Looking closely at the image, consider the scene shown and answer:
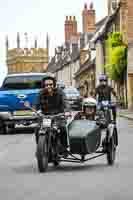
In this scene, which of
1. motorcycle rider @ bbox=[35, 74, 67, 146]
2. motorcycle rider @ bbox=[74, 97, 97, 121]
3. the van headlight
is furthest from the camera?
the van headlight

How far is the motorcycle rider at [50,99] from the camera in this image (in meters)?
13.9

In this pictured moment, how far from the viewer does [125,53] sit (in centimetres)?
6138

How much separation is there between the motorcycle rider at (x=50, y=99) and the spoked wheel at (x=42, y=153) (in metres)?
0.74

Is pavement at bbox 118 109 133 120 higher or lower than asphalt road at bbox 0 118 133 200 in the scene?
lower

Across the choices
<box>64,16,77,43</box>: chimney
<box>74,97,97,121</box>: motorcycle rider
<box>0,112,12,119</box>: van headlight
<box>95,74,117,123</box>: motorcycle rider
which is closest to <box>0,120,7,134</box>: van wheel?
<box>0,112,12,119</box>: van headlight

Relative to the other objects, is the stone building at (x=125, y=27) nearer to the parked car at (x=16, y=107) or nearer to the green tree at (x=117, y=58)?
the green tree at (x=117, y=58)

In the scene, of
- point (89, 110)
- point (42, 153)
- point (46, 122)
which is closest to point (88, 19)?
point (89, 110)

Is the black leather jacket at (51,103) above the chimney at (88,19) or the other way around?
the other way around

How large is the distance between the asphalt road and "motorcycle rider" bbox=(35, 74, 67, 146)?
109 cm

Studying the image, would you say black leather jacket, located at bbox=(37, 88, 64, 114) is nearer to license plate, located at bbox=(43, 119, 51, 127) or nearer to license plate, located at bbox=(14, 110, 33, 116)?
license plate, located at bbox=(43, 119, 51, 127)

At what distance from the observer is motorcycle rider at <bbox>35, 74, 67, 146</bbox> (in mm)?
13891

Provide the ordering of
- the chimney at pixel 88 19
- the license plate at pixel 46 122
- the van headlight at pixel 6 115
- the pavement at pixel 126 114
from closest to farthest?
the license plate at pixel 46 122 < the van headlight at pixel 6 115 < the pavement at pixel 126 114 < the chimney at pixel 88 19

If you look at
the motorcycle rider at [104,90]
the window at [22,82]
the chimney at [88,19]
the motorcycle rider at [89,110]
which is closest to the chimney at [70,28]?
the chimney at [88,19]

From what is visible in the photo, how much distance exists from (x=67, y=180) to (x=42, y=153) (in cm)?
98
